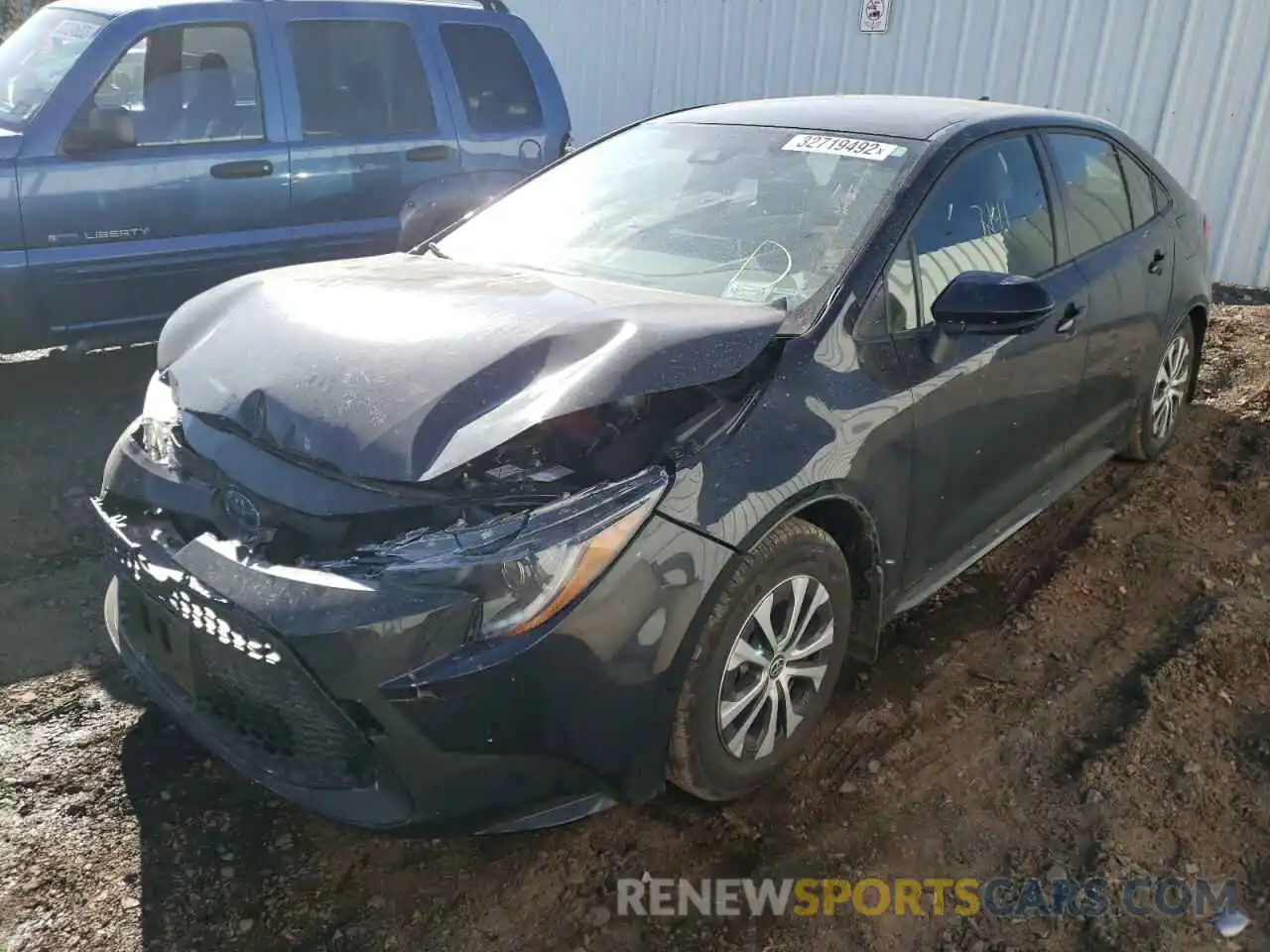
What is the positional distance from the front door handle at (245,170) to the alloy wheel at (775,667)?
13.4ft

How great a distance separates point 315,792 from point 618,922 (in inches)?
29.2

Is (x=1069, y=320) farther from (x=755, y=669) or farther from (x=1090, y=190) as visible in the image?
(x=755, y=669)

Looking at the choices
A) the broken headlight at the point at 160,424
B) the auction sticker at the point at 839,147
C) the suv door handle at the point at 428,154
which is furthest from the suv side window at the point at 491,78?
the broken headlight at the point at 160,424

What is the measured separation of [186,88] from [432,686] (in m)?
4.35

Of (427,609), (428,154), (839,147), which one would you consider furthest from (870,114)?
(428,154)

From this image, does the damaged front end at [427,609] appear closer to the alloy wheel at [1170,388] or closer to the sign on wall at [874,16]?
the alloy wheel at [1170,388]

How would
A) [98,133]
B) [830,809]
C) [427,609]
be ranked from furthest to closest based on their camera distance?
1. [98,133]
2. [830,809]
3. [427,609]

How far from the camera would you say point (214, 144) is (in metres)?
5.23

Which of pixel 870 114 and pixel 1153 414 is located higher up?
pixel 870 114

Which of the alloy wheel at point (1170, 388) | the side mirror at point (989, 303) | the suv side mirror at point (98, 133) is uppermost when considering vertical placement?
the side mirror at point (989, 303)

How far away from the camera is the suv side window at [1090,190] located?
146 inches

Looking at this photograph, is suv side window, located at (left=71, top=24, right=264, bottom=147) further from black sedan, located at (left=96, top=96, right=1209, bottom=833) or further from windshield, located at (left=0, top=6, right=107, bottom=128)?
black sedan, located at (left=96, top=96, right=1209, bottom=833)

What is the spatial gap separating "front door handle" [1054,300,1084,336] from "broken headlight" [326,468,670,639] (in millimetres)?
1917

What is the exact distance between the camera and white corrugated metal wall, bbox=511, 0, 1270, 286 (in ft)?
24.0
